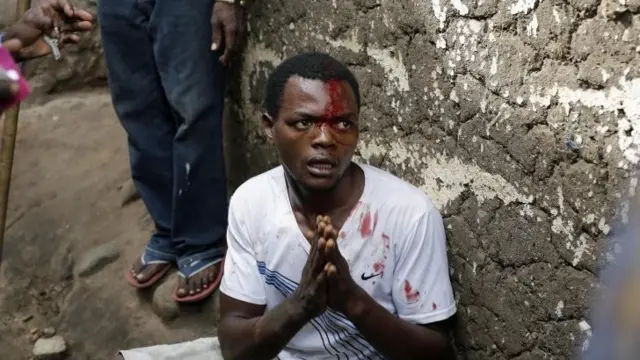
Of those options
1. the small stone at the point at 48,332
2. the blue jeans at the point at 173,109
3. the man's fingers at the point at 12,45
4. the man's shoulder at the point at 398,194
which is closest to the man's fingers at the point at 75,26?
the man's fingers at the point at 12,45

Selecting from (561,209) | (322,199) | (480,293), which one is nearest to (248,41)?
(322,199)

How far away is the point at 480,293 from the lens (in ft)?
6.98

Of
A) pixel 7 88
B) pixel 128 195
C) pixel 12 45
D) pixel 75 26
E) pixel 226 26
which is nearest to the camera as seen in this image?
pixel 7 88

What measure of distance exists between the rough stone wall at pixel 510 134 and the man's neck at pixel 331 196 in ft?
0.68

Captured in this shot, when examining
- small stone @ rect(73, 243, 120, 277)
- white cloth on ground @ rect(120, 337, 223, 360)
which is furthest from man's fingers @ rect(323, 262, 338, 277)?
small stone @ rect(73, 243, 120, 277)

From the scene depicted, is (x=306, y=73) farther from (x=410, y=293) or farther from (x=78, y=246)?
(x=78, y=246)

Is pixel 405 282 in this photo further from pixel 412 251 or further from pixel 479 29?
pixel 479 29

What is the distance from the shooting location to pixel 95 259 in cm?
341

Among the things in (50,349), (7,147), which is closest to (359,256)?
(50,349)

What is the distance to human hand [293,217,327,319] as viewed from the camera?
183 centimetres

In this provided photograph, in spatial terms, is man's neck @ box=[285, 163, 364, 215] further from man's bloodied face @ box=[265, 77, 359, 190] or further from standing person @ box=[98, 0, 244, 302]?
standing person @ box=[98, 0, 244, 302]

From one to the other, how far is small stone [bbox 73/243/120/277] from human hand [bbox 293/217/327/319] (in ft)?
5.47

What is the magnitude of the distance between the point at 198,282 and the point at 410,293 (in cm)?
113

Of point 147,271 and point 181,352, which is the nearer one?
point 181,352
